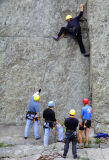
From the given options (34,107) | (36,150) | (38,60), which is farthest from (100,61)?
(36,150)

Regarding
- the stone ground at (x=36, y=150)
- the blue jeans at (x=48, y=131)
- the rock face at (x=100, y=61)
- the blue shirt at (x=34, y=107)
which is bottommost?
the stone ground at (x=36, y=150)

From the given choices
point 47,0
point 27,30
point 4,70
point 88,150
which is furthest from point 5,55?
point 88,150

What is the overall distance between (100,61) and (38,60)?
102 inches

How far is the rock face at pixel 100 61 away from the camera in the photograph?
7312 millimetres

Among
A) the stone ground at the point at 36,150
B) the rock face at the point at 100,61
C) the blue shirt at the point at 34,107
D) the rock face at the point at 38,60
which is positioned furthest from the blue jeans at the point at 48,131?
the rock face at the point at 38,60

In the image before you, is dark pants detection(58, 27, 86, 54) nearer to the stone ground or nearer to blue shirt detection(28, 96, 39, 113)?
blue shirt detection(28, 96, 39, 113)

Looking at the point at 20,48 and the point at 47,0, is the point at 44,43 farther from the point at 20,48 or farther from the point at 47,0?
the point at 47,0

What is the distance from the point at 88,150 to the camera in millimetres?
6234

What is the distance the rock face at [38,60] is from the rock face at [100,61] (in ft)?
3.49

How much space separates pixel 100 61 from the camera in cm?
752

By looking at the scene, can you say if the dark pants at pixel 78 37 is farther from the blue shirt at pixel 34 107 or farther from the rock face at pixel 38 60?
the blue shirt at pixel 34 107

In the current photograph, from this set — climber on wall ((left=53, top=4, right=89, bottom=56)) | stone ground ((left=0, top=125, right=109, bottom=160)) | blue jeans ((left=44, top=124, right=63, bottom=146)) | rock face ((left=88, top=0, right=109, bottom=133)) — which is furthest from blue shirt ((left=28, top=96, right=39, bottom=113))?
climber on wall ((left=53, top=4, right=89, bottom=56))

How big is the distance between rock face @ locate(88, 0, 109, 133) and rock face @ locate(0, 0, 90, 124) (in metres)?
1.06

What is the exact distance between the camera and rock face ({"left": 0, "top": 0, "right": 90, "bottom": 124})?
8.49 metres
